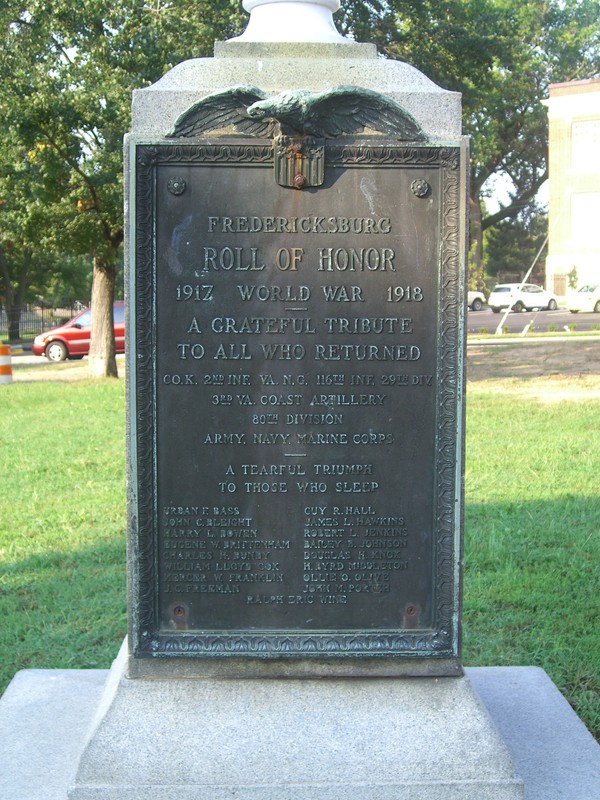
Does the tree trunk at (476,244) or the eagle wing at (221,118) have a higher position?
the tree trunk at (476,244)

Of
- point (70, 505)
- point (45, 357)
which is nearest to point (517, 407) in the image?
point (70, 505)

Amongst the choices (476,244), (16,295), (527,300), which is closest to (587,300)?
(527,300)

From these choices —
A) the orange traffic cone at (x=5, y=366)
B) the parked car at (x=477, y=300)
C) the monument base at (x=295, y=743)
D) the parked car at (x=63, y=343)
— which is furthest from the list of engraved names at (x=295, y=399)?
the parked car at (x=477, y=300)

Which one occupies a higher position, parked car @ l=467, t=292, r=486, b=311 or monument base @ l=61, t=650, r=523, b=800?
parked car @ l=467, t=292, r=486, b=311

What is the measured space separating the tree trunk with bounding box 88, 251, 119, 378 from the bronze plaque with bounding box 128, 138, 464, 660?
14440 mm

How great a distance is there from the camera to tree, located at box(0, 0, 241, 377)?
46.3 ft

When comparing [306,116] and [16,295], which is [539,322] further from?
[306,116]

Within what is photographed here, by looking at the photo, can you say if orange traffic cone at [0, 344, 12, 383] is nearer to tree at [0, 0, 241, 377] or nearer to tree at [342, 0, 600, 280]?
tree at [0, 0, 241, 377]

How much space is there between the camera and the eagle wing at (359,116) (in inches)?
122

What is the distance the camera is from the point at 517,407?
12.5 metres

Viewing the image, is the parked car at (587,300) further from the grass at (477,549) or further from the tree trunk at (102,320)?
the grass at (477,549)

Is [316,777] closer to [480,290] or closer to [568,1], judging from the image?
[480,290]

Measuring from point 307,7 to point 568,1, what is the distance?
178 ft

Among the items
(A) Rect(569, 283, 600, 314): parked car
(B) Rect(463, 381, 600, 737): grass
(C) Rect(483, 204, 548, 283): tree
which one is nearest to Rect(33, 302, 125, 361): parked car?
(B) Rect(463, 381, 600, 737): grass
